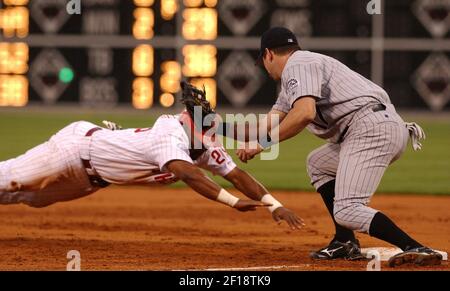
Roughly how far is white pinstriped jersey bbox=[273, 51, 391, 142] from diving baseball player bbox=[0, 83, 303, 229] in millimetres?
656

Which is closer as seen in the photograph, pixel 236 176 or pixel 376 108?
pixel 376 108

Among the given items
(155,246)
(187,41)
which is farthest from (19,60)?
(155,246)

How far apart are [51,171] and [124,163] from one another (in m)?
0.59

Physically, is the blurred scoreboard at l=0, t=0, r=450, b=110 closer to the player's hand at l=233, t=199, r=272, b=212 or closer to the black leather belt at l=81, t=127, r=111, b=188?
the black leather belt at l=81, t=127, r=111, b=188

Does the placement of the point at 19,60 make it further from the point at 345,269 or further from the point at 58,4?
the point at 345,269

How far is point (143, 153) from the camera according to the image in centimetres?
665

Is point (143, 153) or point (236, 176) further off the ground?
point (143, 153)

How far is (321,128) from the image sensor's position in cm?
674

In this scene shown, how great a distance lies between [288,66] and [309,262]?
1411 millimetres

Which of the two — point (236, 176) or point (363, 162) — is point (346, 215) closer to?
point (363, 162)

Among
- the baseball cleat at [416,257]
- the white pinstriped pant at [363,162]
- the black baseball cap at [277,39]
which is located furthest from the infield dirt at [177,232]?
the black baseball cap at [277,39]

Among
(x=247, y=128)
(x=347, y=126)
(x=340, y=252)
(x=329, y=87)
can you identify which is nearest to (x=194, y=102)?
(x=247, y=128)

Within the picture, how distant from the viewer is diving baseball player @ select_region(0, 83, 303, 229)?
21.1 ft

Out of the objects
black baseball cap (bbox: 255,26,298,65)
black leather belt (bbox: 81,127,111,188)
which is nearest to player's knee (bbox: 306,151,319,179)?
black baseball cap (bbox: 255,26,298,65)
